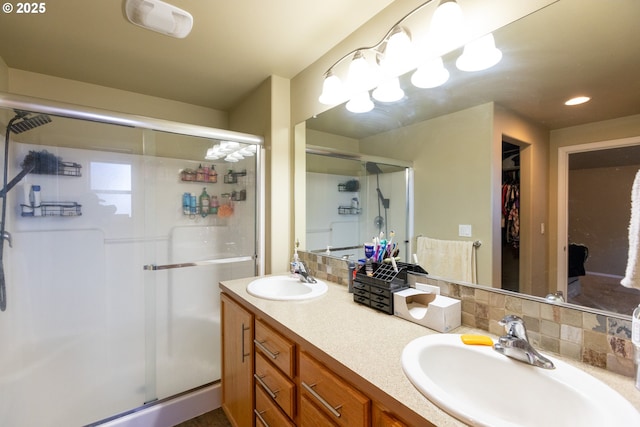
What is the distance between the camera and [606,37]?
2.49ft

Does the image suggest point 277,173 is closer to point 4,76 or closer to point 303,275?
point 303,275

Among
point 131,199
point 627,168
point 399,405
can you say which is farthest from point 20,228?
point 627,168

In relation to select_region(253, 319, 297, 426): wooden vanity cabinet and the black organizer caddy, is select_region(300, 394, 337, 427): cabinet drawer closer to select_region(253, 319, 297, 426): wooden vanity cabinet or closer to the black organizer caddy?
select_region(253, 319, 297, 426): wooden vanity cabinet

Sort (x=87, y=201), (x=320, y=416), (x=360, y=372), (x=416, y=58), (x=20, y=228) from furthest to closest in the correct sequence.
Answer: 1. (x=87, y=201)
2. (x=20, y=228)
3. (x=416, y=58)
4. (x=320, y=416)
5. (x=360, y=372)

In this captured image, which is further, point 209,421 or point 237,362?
point 209,421

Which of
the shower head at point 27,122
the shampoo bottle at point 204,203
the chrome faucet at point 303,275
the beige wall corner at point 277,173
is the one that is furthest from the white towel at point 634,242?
the shower head at point 27,122

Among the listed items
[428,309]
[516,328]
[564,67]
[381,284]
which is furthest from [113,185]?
[564,67]

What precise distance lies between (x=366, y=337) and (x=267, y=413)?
623 mm

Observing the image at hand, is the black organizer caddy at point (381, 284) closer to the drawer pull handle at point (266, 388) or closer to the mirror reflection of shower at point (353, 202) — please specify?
the mirror reflection of shower at point (353, 202)

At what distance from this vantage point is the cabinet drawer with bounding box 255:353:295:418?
0.96 meters

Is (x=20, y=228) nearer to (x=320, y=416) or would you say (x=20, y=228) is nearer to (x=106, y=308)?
(x=106, y=308)

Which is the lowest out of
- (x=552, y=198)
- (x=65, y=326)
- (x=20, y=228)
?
(x=65, y=326)

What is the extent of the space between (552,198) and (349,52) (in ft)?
3.82

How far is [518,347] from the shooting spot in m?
0.73
